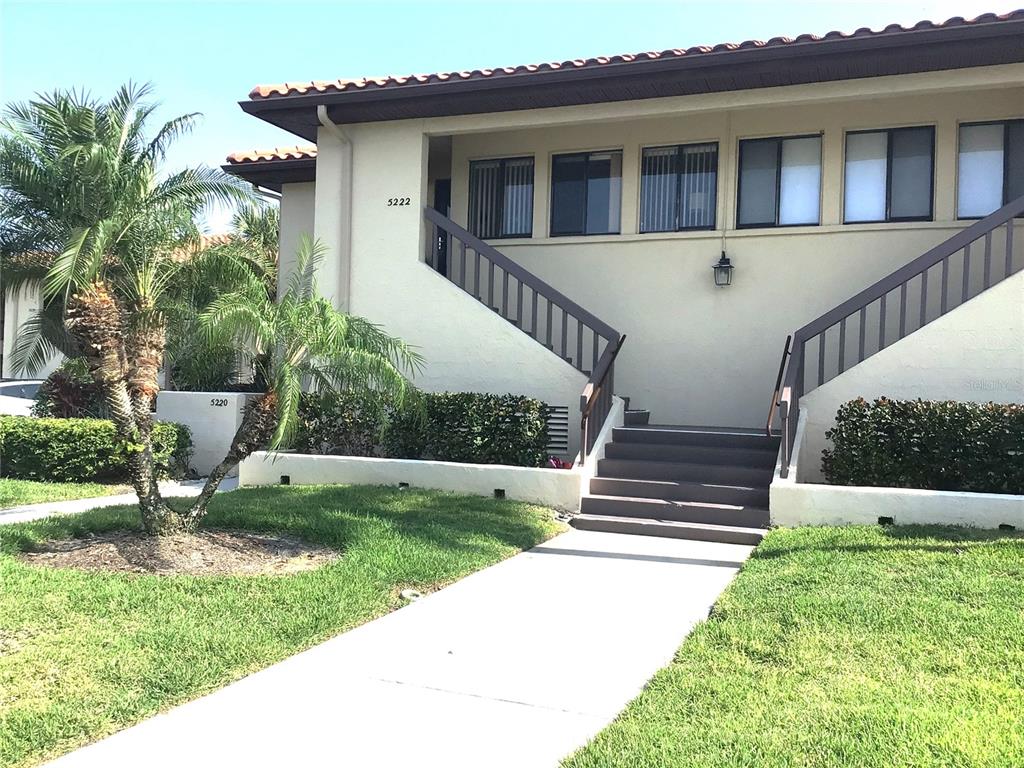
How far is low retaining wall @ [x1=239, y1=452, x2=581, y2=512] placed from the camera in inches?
376

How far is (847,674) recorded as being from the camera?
445 centimetres

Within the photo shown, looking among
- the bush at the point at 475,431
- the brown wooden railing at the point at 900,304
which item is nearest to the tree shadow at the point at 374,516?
the bush at the point at 475,431

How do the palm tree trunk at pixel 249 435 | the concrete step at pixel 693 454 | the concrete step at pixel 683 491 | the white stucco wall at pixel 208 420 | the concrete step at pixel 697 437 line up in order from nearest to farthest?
the palm tree trunk at pixel 249 435 < the concrete step at pixel 683 491 < the concrete step at pixel 693 454 < the concrete step at pixel 697 437 < the white stucco wall at pixel 208 420

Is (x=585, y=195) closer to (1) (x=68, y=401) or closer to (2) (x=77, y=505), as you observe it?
(2) (x=77, y=505)

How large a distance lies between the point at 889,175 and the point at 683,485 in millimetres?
5585

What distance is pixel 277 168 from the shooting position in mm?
14336

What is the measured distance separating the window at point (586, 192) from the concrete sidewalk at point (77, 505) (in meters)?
6.41

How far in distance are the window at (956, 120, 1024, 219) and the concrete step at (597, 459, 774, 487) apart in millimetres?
4904

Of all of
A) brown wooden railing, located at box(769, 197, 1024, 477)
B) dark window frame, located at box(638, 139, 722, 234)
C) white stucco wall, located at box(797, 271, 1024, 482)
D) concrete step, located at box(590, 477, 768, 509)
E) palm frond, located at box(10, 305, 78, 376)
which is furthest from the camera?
dark window frame, located at box(638, 139, 722, 234)

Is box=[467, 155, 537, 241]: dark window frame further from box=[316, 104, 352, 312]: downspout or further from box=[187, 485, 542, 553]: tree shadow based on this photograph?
box=[187, 485, 542, 553]: tree shadow

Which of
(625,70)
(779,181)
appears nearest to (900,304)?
(779,181)

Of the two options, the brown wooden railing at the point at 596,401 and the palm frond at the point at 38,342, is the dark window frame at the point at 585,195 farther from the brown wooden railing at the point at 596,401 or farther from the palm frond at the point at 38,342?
the palm frond at the point at 38,342

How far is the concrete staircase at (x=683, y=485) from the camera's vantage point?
343 inches

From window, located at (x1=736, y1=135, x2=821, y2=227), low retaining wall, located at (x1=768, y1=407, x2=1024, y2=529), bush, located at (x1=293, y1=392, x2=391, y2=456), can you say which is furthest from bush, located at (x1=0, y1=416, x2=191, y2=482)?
window, located at (x1=736, y1=135, x2=821, y2=227)
